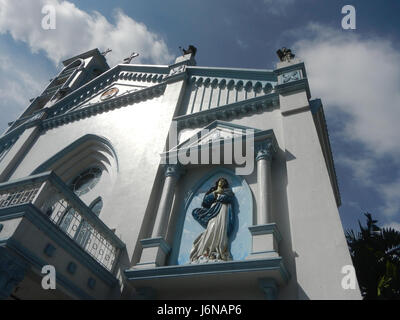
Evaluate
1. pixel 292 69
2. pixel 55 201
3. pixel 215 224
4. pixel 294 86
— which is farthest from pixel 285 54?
pixel 55 201

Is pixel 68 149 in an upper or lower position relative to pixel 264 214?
upper

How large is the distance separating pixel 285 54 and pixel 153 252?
24.1ft

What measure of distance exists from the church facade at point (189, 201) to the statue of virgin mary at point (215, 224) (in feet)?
0.09

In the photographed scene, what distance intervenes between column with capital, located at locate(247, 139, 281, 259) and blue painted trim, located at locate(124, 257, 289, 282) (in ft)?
0.71

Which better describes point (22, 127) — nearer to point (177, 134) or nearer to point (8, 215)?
point (177, 134)

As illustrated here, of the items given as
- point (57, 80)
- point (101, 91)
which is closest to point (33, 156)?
point (101, 91)

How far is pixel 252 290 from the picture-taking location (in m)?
6.16

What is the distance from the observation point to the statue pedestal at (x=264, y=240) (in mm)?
6094

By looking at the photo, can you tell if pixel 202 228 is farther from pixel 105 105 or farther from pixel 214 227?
pixel 105 105

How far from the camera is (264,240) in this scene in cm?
630

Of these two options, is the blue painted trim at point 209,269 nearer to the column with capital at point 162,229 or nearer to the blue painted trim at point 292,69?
the column with capital at point 162,229
